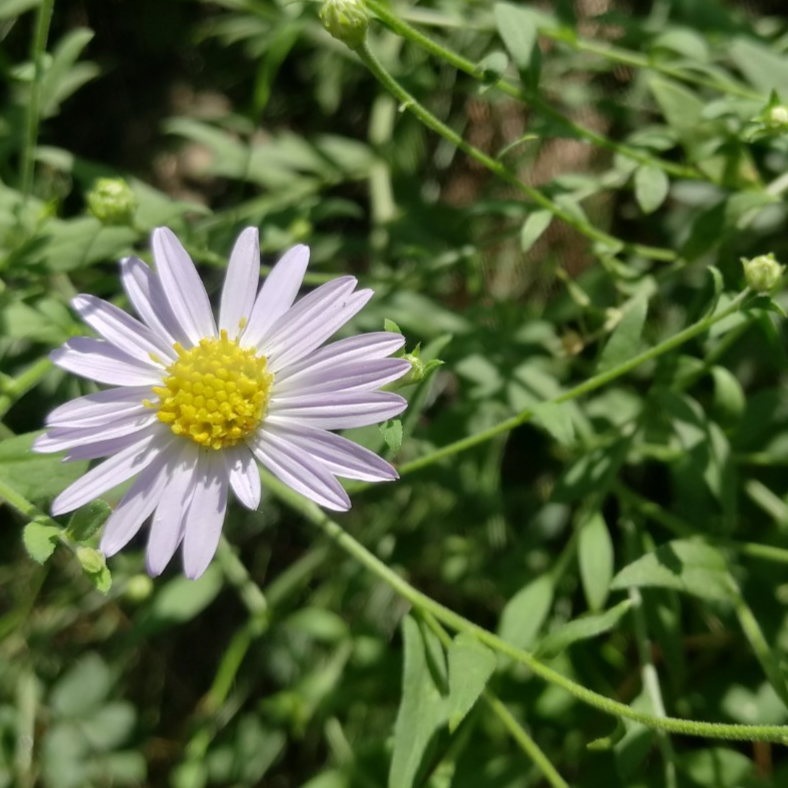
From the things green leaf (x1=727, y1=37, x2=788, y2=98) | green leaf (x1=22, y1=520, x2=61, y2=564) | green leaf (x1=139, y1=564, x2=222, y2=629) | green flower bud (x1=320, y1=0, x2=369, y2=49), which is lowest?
green leaf (x1=139, y1=564, x2=222, y2=629)

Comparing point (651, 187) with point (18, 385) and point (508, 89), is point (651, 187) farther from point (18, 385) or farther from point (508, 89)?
point (18, 385)

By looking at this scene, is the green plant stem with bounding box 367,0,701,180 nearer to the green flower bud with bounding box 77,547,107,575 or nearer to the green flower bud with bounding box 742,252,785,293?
the green flower bud with bounding box 742,252,785,293

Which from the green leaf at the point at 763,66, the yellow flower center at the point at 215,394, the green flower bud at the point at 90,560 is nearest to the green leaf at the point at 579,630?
the yellow flower center at the point at 215,394

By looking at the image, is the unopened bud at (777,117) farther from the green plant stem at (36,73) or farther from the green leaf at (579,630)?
the green plant stem at (36,73)

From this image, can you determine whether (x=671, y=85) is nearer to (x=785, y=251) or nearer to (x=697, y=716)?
(x=785, y=251)

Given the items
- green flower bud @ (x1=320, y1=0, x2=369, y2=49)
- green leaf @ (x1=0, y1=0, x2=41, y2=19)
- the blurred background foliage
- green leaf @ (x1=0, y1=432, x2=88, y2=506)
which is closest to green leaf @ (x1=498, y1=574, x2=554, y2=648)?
the blurred background foliage

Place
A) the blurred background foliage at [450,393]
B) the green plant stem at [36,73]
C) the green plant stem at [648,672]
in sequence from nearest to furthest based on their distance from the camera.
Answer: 1. the green plant stem at [36,73]
2. the green plant stem at [648,672]
3. the blurred background foliage at [450,393]
